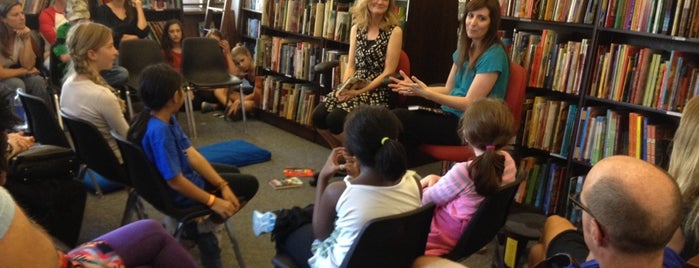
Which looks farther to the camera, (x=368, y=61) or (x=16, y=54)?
(x=16, y=54)

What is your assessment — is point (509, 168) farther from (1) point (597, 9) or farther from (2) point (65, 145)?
(2) point (65, 145)

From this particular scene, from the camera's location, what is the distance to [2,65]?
389cm

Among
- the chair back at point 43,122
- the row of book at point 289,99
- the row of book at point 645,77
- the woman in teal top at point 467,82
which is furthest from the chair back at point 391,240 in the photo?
the row of book at point 289,99

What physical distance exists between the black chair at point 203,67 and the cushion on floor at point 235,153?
49 centimetres

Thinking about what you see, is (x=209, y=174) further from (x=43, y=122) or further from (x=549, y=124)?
(x=549, y=124)

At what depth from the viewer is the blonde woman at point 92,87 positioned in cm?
246

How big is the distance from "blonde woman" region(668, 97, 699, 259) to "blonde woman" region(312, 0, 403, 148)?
1897mm

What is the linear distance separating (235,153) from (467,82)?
1.84 meters

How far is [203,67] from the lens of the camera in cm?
470

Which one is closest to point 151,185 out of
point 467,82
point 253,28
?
point 467,82

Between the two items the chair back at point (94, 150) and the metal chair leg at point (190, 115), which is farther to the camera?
the metal chair leg at point (190, 115)

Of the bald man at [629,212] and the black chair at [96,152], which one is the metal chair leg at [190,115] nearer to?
the black chair at [96,152]

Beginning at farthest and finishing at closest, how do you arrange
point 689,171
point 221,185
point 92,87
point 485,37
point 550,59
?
point 550,59
point 485,37
point 92,87
point 221,185
point 689,171

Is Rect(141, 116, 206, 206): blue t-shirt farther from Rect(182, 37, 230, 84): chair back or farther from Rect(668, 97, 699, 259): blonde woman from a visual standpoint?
Rect(182, 37, 230, 84): chair back
